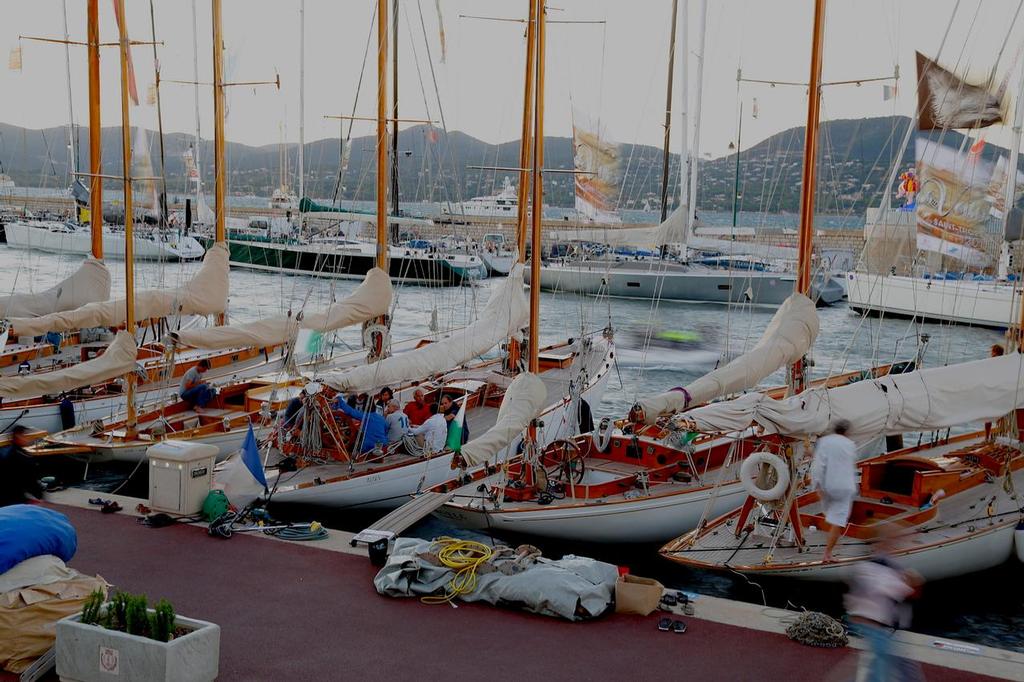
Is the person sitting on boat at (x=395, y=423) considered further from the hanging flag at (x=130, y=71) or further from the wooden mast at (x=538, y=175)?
the hanging flag at (x=130, y=71)

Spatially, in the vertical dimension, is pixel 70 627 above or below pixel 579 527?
above

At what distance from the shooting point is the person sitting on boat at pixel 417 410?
1927cm

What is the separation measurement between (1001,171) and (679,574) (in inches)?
1002

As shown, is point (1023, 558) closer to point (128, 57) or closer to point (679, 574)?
point (679, 574)

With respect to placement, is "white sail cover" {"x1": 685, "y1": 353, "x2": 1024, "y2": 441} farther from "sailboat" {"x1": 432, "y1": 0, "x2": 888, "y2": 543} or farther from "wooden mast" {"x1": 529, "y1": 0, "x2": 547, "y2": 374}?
"wooden mast" {"x1": 529, "y1": 0, "x2": 547, "y2": 374}

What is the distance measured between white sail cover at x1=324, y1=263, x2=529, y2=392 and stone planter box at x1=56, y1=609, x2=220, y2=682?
825 cm

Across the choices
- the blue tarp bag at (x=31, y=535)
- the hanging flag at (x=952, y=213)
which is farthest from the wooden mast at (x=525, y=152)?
the hanging flag at (x=952, y=213)

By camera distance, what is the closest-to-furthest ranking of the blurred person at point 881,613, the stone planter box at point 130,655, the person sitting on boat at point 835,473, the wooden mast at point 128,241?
1. the blurred person at point 881,613
2. the stone planter box at point 130,655
3. the person sitting on boat at point 835,473
4. the wooden mast at point 128,241

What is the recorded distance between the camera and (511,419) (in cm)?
1545

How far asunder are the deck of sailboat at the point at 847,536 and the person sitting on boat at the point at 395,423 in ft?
18.6

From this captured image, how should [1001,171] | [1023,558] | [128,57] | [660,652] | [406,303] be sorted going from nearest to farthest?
[660,652] → [1023,558] → [128,57] → [1001,171] → [406,303]

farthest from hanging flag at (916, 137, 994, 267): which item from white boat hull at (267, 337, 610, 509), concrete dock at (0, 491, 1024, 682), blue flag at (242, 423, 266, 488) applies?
concrete dock at (0, 491, 1024, 682)

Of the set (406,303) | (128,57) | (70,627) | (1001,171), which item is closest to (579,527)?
(70,627)

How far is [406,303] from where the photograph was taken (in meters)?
56.5
